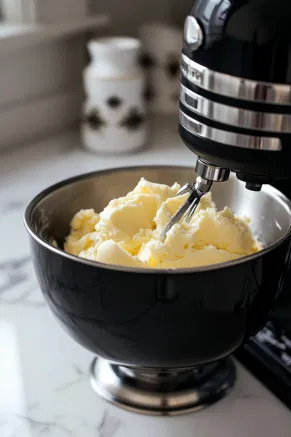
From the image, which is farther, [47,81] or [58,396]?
[47,81]

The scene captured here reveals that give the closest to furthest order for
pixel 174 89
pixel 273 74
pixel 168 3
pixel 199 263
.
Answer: pixel 273 74, pixel 199 263, pixel 174 89, pixel 168 3

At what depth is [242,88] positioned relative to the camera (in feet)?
1.39

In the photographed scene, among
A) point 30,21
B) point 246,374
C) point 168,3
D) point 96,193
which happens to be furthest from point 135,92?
point 246,374

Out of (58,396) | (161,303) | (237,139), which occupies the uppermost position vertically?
(237,139)

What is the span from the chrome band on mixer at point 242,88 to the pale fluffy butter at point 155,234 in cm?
14

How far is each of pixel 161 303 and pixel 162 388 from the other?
0.13m

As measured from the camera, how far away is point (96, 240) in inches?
22.9

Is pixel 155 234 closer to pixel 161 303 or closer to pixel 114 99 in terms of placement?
pixel 161 303

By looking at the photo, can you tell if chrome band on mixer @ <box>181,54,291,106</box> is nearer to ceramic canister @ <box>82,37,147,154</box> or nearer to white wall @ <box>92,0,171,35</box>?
ceramic canister @ <box>82,37,147,154</box>

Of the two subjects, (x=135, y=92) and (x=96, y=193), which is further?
(x=135, y=92)

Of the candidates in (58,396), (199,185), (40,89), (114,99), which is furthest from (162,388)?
(40,89)

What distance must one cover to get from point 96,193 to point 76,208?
0.09 feet

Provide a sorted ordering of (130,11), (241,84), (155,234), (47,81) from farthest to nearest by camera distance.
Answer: (130,11)
(47,81)
(155,234)
(241,84)

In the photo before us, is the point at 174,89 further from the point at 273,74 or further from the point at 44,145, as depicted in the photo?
the point at 273,74
